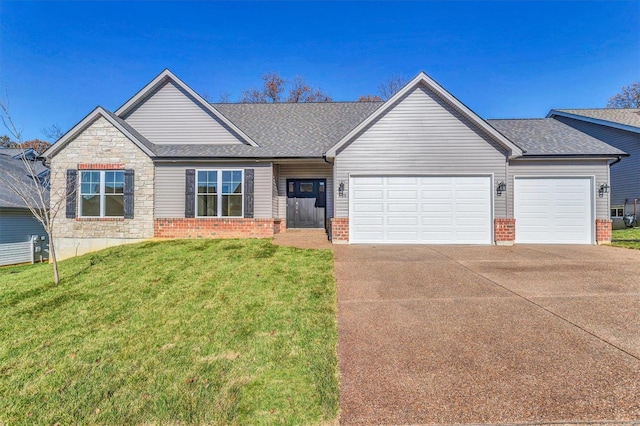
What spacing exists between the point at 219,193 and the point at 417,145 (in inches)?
295

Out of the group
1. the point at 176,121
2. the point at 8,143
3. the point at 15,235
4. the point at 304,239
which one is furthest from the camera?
the point at 8,143

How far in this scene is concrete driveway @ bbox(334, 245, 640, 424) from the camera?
255 centimetres

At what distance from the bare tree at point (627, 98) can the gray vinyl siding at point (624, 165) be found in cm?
2025

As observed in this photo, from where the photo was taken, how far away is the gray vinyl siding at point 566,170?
10562mm

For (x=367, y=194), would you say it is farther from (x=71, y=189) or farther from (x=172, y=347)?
(x=71, y=189)

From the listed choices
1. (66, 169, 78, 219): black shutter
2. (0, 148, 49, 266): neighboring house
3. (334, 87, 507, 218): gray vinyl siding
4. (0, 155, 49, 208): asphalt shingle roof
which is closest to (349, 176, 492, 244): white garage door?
(334, 87, 507, 218): gray vinyl siding

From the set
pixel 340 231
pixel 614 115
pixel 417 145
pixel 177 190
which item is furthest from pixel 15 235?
pixel 614 115

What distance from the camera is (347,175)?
10.7 metres

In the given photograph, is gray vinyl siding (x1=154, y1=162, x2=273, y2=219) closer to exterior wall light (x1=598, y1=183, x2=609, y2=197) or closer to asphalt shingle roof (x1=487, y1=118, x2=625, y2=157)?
asphalt shingle roof (x1=487, y1=118, x2=625, y2=157)

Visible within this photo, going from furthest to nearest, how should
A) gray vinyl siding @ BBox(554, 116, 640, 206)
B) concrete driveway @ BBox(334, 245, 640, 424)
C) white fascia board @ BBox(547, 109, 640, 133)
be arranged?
gray vinyl siding @ BBox(554, 116, 640, 206)
white fascia board @ BBox(547, 109, 640, 133)
concrete driveway @ BBox(334, 245, 640, 424)

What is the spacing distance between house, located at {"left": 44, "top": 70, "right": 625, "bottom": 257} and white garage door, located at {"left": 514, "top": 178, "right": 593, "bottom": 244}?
0.12ft

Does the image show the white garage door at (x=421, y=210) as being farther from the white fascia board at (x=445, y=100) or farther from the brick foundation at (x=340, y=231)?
the white fascia board at (x=445, y=100)

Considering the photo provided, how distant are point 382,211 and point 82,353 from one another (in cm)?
882

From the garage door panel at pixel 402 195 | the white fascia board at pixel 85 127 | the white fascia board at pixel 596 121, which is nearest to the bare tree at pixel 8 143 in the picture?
the white fascia board at pixel 85 127
